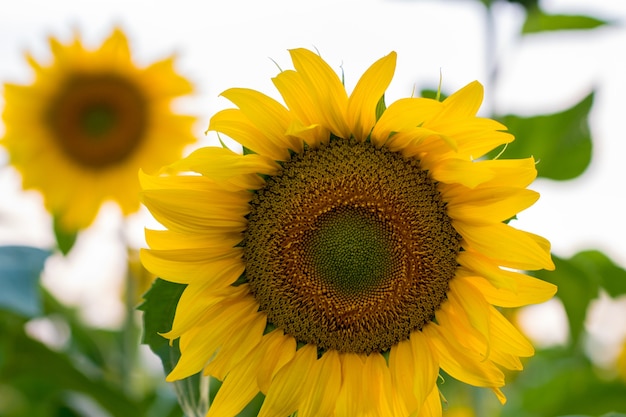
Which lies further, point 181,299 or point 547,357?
point 547,357

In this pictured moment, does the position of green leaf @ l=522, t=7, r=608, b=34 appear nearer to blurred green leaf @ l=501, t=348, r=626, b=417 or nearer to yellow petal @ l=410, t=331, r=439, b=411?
blurred green leaf @ l=501, t=348, r=626, b=417

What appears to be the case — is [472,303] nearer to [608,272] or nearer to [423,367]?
[423,367]

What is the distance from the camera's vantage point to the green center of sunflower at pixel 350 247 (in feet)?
3.98

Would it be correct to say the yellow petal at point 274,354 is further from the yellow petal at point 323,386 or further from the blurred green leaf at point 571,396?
the blurred green leaf at point 571,396

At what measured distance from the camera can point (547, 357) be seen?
309 centimetres

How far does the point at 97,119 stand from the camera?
9.98ft

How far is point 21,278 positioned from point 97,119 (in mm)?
1461

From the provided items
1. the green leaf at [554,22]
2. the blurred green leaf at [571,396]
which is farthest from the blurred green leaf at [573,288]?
the green leaf at [554,22]

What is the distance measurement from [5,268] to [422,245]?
3.16 feet

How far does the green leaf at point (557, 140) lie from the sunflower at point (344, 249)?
68cm

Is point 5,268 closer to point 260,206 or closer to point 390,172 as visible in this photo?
point 260,206

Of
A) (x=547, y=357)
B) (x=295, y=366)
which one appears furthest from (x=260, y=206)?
(x=547, y=357)

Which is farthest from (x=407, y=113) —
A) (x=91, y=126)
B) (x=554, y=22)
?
(x=91, y=126)

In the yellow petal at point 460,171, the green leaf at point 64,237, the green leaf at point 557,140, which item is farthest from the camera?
the green leaf at point 64,237
